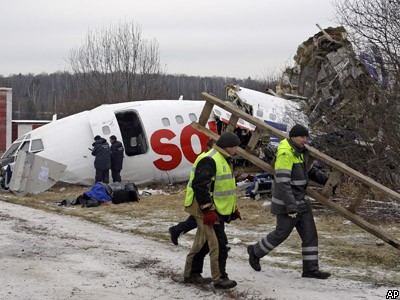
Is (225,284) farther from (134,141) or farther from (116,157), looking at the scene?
(134,141)

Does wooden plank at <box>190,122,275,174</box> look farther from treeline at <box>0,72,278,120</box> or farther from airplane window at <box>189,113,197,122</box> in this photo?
treeline at <box>0,72,278,120</box>

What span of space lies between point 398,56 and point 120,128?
9369mm

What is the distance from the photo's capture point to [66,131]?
65.5 feet

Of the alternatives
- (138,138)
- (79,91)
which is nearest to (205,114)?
(138,138)

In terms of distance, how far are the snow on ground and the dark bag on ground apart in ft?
16.8

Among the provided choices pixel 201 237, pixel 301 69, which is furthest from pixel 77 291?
pixel 301 69

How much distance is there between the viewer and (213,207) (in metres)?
7.41

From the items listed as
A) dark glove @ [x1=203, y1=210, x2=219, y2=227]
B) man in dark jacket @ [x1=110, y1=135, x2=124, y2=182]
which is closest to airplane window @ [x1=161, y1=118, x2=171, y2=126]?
man in dark jacket @ [x1=110, y1=135, x2=124, y2=182]

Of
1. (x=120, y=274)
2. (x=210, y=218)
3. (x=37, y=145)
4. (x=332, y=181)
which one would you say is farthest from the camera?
(x=37, y=145)

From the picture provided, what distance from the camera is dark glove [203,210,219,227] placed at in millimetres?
7273

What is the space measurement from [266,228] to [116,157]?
781 cm

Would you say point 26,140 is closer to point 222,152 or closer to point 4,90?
point 222,152

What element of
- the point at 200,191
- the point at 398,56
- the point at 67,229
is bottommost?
the point at 67,229

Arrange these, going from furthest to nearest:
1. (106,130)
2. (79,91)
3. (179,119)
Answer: (79,91) → (179,119) → (106,130)
